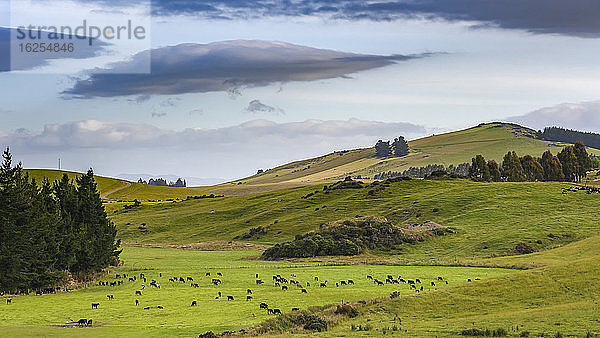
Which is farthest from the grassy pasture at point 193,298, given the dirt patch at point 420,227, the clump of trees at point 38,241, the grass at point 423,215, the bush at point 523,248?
the dirt patch at point 420,227

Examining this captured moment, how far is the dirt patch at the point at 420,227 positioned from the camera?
11862 centimetres

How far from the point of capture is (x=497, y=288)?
49750mm

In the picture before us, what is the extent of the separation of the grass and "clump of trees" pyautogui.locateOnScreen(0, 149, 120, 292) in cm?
4978

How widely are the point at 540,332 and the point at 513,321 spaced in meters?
4.11

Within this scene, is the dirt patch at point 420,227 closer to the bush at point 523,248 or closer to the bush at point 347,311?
the bush at point 523,248

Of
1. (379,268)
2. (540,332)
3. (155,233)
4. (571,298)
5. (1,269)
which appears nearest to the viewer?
(540,332)

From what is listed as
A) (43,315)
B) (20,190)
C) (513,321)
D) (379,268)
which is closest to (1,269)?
(20,190)


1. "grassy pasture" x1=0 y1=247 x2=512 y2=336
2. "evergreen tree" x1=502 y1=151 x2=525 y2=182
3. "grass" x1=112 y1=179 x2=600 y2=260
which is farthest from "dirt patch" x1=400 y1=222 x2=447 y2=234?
"evergreen tree" x1=502 y1=151 x2=525 y2=182

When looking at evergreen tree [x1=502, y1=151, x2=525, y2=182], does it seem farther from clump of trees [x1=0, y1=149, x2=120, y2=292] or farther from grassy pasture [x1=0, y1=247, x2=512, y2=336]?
clump of trees [x1=0, y1=149, x2=120, y2=292]

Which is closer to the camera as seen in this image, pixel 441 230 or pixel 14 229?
pixel 14 229

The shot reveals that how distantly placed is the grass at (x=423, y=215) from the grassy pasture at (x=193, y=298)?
24137 millimetres

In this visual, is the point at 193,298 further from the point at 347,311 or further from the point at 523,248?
the point at 523,248

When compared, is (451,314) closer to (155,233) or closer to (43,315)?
(43,315)

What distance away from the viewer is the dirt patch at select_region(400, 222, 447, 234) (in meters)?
119
